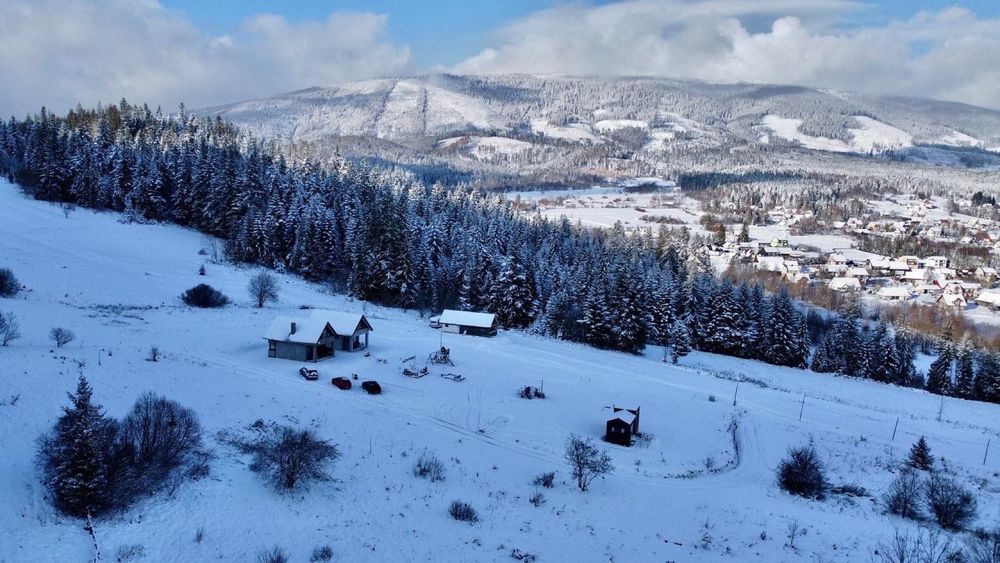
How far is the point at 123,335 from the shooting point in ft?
130

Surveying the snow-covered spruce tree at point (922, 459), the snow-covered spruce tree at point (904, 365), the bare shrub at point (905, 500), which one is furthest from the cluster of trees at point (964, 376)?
the bare shrub at point (905, 500)

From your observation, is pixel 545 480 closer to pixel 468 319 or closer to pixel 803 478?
pixel 803 478

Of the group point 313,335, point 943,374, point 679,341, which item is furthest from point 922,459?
point 313,335

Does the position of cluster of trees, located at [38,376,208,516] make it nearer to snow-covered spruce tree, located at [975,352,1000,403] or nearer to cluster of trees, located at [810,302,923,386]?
cluster of trees, located at [810,302,923,386]

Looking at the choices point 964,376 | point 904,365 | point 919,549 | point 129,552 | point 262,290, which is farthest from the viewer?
point 904,365

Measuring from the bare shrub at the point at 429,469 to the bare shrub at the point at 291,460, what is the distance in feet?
12.3

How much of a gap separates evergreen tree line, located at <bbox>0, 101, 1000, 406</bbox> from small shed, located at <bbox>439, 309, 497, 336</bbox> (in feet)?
27.7

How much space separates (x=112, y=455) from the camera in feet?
65.0

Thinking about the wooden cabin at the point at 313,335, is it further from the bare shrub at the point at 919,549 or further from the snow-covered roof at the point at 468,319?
the bare shrub at the point at 919,549

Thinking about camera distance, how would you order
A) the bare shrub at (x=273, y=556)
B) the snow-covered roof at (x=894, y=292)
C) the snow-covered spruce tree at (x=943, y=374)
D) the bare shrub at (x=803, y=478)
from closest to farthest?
the bare shrub at (x=273, y=556), the bare shrub at (x=803, y=478), the snow-covered spruce tree at (x=943, y=374), the snow-covered roof at (x=894, y=292)

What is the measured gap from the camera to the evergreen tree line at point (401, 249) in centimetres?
6494

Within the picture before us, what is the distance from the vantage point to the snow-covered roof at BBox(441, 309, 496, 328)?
183 feet

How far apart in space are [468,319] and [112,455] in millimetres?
38015

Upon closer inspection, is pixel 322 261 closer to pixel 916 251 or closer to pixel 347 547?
pixel 347 547
